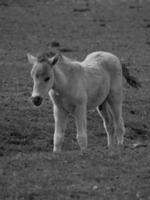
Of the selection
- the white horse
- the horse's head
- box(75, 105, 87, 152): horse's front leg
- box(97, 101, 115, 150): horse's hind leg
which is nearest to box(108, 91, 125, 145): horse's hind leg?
the white horse

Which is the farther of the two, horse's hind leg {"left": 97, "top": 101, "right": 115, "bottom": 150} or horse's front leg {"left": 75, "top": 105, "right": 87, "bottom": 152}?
horse's hind leg {"left": 97, "top": 101, "right": 115, "bottom": 150}

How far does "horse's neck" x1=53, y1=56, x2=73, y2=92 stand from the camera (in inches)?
413

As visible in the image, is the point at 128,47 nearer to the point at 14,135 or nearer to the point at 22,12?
the point at 22,12

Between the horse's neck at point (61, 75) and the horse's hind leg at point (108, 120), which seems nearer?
the horse's neck at point (61, 75)

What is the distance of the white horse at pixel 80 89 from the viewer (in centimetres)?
1020

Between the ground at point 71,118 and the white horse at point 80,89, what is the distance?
1.50 feet

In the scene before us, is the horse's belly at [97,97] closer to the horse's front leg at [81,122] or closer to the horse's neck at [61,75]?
the horse's front leg at [81,122]

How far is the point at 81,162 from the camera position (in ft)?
30.4

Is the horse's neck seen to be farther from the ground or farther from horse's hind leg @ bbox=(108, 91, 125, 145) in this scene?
horse's hind leg @ bbox=(108, 91, 125, 145)

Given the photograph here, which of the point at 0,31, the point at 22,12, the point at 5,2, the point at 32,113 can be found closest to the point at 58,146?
the point at 32,113

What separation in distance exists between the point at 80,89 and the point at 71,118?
3.50 meters

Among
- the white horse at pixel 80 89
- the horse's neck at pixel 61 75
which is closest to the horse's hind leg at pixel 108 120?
the white horse at pixel 80 89

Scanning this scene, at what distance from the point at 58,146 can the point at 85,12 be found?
20.6 m

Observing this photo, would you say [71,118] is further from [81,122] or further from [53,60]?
[53,60]
